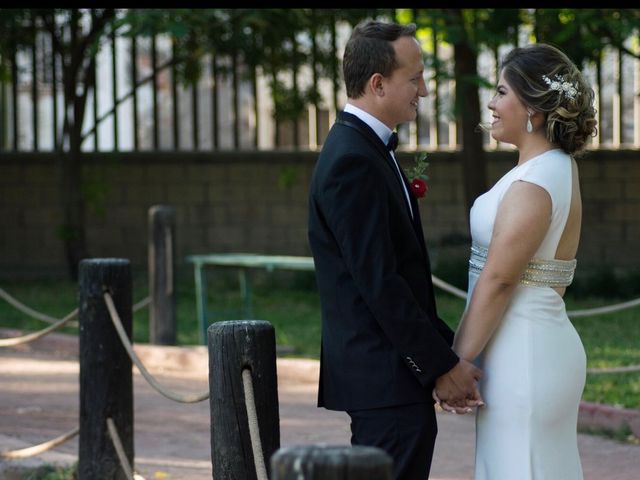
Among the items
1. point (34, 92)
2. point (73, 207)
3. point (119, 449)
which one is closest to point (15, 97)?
point (34, 92)

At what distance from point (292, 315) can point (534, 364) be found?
9.53 meters

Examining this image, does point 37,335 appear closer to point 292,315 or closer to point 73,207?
point 292,315

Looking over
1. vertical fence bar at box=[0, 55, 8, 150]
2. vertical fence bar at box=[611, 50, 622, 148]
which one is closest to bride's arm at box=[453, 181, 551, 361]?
vertical fence bar at box=[611, 50, 622, 148]

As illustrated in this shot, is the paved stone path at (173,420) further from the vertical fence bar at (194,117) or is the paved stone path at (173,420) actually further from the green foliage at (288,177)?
the vertical fence bar at (194,117)

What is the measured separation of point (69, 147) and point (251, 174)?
267 cm

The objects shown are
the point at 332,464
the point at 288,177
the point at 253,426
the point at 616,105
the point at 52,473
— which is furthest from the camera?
the point at 288,177

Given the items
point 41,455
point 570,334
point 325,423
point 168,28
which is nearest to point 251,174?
point 168,28

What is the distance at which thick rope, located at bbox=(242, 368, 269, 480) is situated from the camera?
3590 mm

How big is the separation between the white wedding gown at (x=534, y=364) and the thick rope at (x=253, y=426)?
67cm

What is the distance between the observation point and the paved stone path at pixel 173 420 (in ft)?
21.3

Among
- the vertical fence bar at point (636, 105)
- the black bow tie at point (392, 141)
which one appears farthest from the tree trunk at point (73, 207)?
the black bow tie at point (392, 141)

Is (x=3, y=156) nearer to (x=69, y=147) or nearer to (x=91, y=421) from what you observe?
(x=69, y=147)

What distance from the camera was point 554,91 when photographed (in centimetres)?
356

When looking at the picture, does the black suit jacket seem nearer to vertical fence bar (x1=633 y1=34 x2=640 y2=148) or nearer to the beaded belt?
the beaded belt
